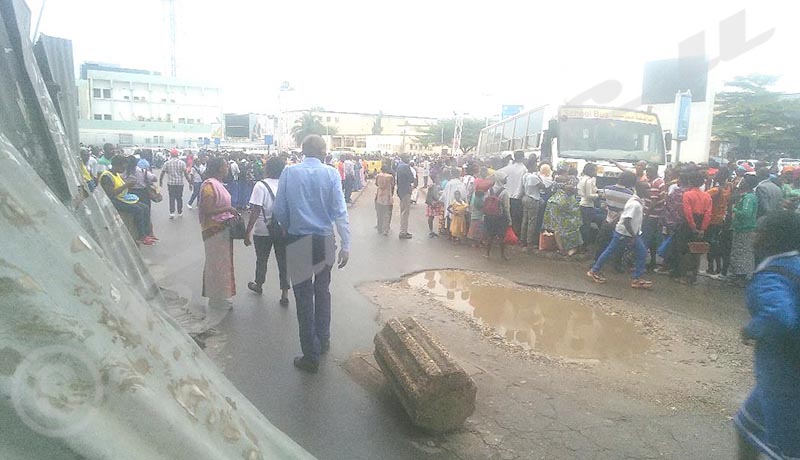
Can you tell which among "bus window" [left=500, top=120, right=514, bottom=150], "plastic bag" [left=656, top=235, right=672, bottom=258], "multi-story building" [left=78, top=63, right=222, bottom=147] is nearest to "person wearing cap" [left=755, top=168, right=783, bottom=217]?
"plastic bag" [left=656, top=235, right=672, bottom=258]

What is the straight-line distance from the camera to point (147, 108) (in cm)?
5619

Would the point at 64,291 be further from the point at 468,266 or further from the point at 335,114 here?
the point at 335,114

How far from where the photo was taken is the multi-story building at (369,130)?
73500 mm

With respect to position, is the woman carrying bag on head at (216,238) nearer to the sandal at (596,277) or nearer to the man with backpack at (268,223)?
the man with backpack at (268,223)

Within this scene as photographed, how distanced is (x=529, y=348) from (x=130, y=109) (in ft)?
193

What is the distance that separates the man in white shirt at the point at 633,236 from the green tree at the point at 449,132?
46528 mm

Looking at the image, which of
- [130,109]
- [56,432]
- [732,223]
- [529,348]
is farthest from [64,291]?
[130,109]

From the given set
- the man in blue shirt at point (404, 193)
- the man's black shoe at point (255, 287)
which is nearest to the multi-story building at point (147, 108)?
the man in blue shirt at point (404, 193)

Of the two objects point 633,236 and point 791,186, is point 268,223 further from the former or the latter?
point 791,186

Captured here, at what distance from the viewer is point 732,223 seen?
8.11 m

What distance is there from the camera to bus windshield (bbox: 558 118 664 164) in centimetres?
1174

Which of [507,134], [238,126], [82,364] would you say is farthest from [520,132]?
[238,126]

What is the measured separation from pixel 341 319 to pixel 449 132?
6053cm

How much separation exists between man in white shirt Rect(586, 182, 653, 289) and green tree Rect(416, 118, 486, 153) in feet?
153
